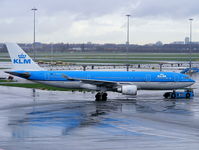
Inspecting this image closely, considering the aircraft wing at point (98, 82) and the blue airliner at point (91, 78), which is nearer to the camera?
the aircraft wing at point (98, 82)

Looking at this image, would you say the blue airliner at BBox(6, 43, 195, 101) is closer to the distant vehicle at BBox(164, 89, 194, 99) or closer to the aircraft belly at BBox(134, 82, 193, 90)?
the aircraft belly at BBox(134, 82, 193, 90)

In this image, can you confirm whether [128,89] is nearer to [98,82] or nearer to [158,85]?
[98,82]

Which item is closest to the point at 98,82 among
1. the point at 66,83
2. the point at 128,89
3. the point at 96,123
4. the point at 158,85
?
the point at 128,89

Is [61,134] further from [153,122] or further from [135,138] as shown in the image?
[153,122]

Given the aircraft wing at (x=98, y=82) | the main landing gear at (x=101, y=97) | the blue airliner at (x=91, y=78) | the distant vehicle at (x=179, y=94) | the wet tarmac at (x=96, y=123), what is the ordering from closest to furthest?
1. the wet tarmac at (x=96, y=123)
2. the aircraft wing at (x=98, y=82)
3. the main landing gear at (x=101, y=97)
4. the blue airliner at (x=91, y=78)
5. the distant vehicle at (x=179, y=94)

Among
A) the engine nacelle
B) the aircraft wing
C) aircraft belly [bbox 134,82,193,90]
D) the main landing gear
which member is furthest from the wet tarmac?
the aircraft wing

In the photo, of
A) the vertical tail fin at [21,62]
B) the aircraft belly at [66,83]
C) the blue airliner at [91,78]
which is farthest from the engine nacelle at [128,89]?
the vertical tail fin at [21,62]

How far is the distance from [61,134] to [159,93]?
29.1 meters

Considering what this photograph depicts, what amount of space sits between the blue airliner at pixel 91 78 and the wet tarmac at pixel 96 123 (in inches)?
59.4

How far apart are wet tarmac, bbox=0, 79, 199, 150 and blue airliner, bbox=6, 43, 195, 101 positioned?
151 centimetres

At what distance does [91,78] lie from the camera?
47.6 meters

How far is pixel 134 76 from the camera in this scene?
47.9 m

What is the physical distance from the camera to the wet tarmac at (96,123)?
82.1 feet

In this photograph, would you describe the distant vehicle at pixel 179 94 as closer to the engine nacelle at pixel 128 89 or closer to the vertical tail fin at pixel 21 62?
the engine nacelle at pixel 128 89
